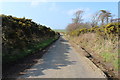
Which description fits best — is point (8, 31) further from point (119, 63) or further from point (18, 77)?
point (119, 63)

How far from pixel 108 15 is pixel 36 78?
28976 millimetres

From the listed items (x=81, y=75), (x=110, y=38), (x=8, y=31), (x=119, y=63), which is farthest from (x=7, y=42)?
(x=110, y=38)

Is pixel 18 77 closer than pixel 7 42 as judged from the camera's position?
Yes

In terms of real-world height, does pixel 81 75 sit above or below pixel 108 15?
below

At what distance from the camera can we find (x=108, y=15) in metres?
29.1

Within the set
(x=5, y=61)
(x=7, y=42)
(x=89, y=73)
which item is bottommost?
(x=89, y=73)

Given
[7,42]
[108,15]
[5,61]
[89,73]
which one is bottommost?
[89,73]

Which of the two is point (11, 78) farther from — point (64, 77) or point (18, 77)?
point (64, 77)

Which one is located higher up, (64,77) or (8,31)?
(8,31)

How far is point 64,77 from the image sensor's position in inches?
181

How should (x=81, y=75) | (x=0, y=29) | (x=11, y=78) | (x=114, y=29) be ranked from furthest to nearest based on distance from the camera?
1. (x=114, y=29)
2. (x=0, y=29)
3. (x=81, y=75)
4. (x=11, y=78)

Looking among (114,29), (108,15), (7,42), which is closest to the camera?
(7,42)

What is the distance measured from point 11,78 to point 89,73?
10.6 feet

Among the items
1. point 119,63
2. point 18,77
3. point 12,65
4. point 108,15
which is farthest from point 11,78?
point 108,15
